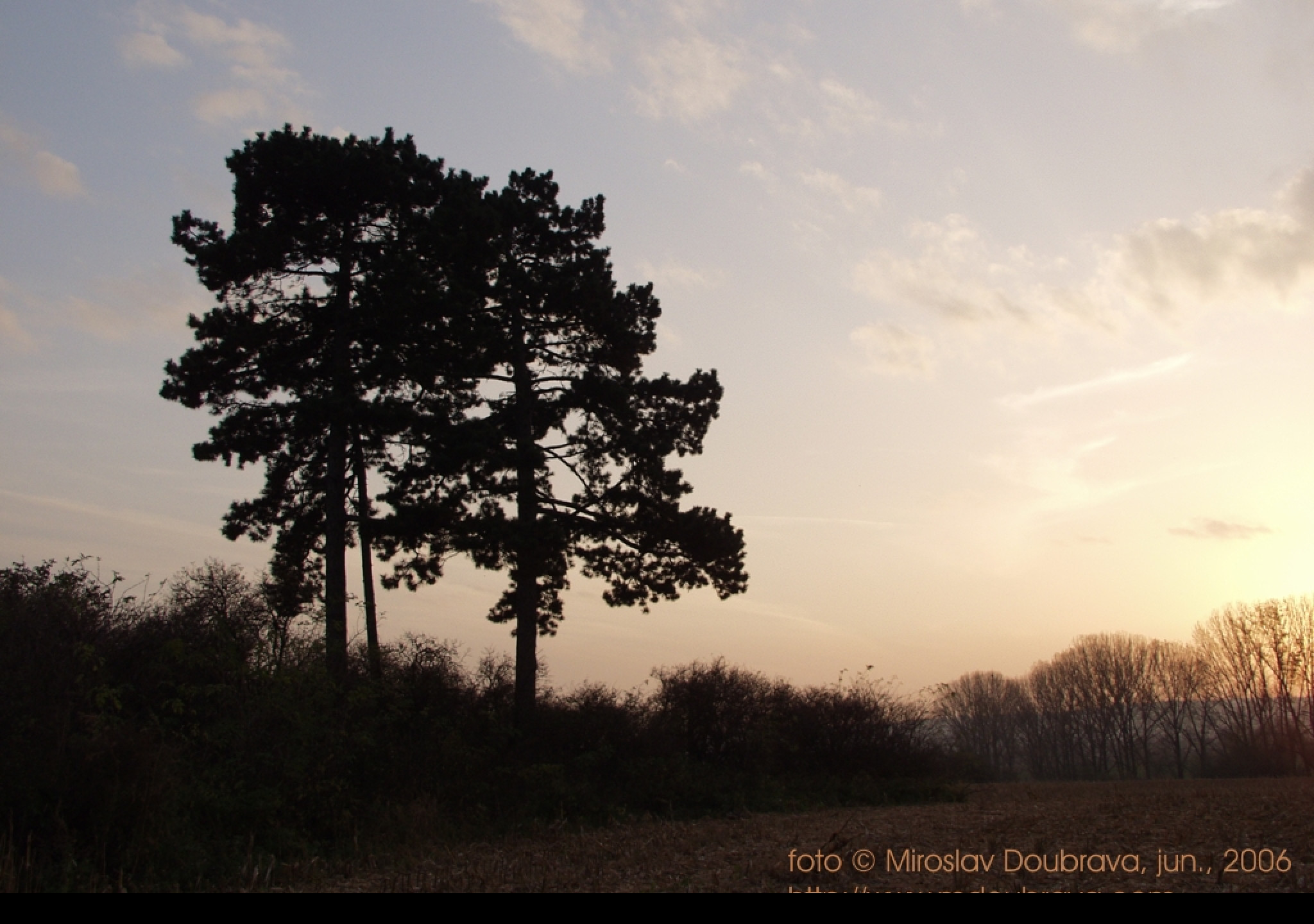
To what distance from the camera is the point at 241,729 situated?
16672 mm

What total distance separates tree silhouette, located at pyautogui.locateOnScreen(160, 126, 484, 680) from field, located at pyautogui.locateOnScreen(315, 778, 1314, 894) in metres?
9.39

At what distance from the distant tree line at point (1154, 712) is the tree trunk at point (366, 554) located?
5585 cm

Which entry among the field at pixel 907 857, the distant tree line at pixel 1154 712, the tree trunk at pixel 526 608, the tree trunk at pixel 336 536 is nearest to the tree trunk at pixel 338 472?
the tree trunk at pixel 336 536

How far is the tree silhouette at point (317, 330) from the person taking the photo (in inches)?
879

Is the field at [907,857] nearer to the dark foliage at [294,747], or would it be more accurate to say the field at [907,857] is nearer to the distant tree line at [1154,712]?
the dark foliage at [294,747]

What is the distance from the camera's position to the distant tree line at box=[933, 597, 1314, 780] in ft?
227

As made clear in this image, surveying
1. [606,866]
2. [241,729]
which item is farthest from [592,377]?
[606,866]

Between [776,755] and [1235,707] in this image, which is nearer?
[776,755]

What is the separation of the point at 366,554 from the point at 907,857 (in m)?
18.2

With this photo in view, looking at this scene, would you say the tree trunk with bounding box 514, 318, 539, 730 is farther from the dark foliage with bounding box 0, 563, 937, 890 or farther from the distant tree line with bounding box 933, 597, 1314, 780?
the distant tree line with bounding box 933, 597, 1314, 780

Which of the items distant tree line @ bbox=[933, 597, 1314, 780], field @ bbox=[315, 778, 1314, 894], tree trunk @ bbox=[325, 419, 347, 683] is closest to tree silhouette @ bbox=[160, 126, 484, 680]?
tree trunk @ bbox=[325, 419, 347, 683]
